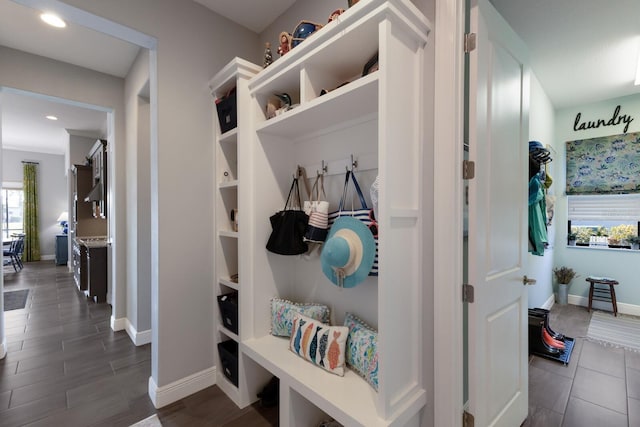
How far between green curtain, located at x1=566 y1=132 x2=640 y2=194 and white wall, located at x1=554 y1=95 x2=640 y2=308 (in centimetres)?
9

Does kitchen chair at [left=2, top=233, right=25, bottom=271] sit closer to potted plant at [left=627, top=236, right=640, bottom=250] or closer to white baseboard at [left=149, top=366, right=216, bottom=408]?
white baseboard at [left=149, top=366, right=216, bottom=408]

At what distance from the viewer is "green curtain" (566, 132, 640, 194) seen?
3572 millimetres

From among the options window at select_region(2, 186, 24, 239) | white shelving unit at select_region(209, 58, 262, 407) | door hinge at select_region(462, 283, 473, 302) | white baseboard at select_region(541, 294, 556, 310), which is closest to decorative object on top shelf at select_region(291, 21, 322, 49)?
white shelving unit at select_region(209, 58, 262, 407)

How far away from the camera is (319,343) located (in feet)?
5.15

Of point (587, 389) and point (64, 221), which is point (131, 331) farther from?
point (64, 221)

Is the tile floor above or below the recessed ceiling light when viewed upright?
below

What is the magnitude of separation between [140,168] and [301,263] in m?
1.97

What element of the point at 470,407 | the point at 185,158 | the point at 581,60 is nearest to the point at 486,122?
the point at 470,407

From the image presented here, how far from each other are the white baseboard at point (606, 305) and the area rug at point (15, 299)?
24.8 ft

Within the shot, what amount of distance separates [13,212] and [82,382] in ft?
27.0

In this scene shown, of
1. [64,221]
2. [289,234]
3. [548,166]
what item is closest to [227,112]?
[289,234]

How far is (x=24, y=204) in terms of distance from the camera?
7.18m

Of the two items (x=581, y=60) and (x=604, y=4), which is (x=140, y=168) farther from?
(x=581, y=60)

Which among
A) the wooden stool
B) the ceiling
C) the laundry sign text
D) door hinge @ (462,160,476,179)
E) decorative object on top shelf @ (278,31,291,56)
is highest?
the ceiling
